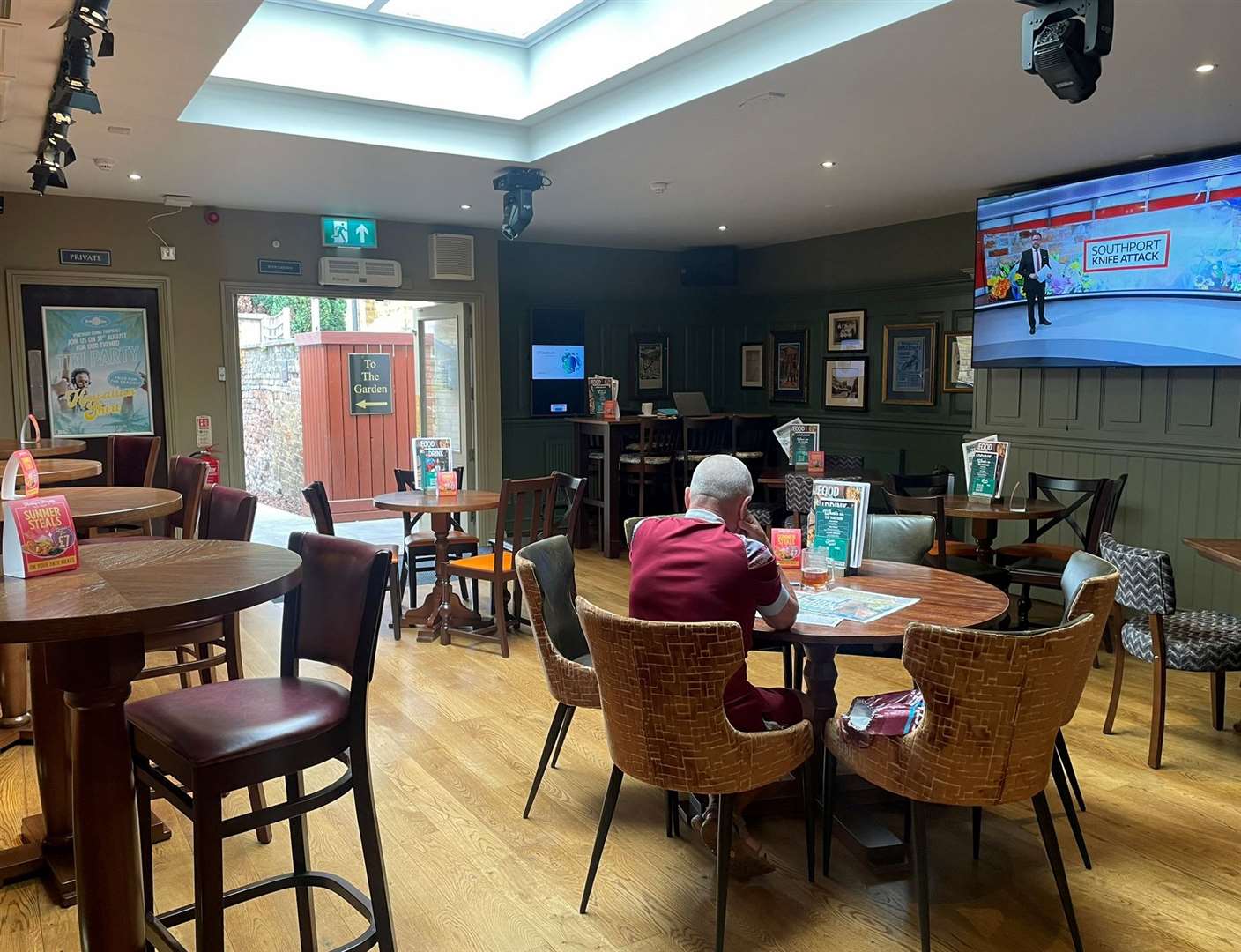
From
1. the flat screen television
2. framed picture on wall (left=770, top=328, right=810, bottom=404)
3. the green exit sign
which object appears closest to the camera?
the flat screen television

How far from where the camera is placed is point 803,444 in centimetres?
663

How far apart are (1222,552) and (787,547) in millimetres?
1674

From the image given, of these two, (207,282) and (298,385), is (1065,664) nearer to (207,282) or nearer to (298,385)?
(207,282)

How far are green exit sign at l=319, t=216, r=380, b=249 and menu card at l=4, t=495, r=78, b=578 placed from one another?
544 cm

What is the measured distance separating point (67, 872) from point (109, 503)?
1.13 meters

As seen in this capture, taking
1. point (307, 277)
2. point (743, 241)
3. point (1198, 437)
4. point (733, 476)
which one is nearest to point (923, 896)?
point (733, 476)

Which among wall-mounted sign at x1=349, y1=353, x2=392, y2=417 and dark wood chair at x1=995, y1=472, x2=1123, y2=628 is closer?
dark wood chair at x1=995, y1=472, x2=1123, y2=628

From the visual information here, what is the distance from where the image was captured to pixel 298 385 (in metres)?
10.4

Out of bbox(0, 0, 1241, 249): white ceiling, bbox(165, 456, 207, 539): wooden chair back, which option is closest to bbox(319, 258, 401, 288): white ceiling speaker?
bbox(0, 0, 1241, 249): white ceiling

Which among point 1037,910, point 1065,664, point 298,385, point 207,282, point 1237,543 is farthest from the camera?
point 298,385

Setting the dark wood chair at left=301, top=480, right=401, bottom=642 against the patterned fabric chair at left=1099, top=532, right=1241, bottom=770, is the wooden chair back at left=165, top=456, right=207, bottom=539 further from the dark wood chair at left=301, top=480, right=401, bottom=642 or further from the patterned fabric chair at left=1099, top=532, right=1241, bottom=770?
the patterned fabric chair at left=1099, top=532, right=1241, bottom=770

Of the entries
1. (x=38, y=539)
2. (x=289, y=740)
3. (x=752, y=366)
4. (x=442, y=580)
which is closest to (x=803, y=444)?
(x=752, y=366)

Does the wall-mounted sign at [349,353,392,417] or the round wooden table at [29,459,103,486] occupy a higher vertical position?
the wall-mounted sign at [349,353,392,417]

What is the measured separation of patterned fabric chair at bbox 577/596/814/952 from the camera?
7.06 feet
